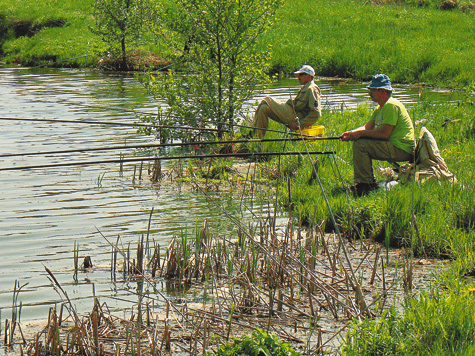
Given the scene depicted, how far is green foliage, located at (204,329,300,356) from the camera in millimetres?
3494

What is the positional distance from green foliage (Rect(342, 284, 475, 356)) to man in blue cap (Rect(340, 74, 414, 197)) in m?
3.53

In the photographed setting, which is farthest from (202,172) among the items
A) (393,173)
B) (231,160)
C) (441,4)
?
(441,4)

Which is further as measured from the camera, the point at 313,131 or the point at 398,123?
the point at 313,131

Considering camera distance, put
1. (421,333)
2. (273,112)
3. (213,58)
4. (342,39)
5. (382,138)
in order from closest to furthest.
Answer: (421,333), (382,138), (273,112), (213,58), (342,39)

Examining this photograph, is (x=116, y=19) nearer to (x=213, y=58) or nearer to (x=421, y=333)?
(x=213, y=58)

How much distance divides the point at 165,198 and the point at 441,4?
98.2 ft

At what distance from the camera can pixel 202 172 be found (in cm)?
946

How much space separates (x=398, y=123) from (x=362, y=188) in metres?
0.81

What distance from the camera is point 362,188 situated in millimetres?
7445

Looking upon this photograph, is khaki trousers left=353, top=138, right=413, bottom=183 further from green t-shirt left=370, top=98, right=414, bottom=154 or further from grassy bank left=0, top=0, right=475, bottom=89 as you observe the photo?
grassy bank left=0, top=0, right=475, bottom=89

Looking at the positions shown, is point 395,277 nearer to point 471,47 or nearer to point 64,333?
point 64,333

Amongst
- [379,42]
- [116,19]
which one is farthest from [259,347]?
[116,19]

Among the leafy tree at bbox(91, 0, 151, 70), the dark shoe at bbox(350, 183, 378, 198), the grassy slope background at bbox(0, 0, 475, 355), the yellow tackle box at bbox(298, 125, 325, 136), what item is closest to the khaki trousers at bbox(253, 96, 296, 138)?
the grassy slope background at bbox(0, 0, 475, 355)

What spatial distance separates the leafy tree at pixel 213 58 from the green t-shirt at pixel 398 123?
11.7 feet
